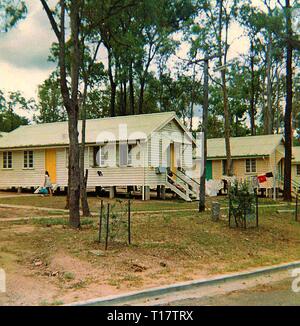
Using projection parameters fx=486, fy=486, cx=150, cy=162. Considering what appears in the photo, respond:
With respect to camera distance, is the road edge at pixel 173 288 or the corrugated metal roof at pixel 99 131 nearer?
the road edge at pixel 173 288

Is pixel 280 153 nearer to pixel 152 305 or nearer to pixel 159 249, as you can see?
pixel 159 249

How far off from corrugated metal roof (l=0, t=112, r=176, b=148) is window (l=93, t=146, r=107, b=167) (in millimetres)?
590

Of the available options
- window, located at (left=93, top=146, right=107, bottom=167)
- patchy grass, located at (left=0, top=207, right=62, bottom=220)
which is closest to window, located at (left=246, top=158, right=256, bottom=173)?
window, located at (left=93, top=146, right=107, bottom=167)

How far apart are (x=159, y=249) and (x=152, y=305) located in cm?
409

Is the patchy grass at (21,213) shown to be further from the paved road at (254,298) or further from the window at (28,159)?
the window at (28,159)

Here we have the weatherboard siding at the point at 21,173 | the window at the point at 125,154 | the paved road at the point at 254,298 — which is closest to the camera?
the paved road at the point at 254,298

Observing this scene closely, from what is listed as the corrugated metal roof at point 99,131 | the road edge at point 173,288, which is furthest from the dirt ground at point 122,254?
the corrugated metal roof at point 99,131

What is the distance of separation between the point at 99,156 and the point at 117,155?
4.41ft

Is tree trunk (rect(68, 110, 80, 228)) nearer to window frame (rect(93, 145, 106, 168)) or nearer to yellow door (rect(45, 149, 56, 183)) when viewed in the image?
window frame (rect(93, 145, 106, 168))

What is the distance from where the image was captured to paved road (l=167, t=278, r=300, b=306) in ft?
25.4

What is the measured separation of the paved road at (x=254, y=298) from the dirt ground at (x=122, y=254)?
1.11 meters

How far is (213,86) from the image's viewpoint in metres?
53.3

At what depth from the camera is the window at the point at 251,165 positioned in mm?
35062

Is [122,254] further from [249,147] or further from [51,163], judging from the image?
[249,147]
